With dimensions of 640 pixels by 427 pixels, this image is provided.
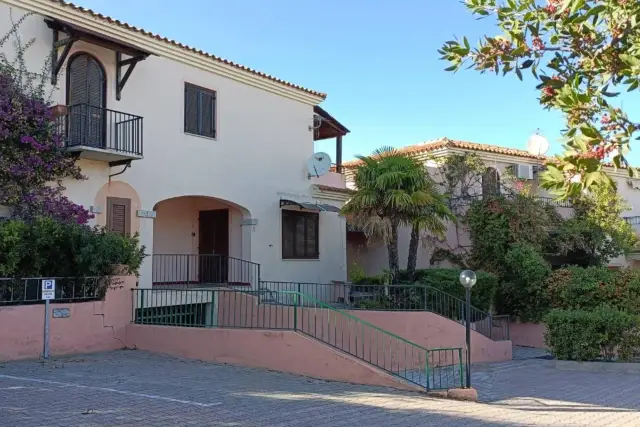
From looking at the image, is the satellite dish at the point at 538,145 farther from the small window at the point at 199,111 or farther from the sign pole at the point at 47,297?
the sign pole at the point at 47,297

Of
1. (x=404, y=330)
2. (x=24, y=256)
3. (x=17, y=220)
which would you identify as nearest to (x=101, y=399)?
(x=24, y=256)

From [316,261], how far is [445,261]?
492cm

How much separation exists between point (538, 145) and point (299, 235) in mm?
10076

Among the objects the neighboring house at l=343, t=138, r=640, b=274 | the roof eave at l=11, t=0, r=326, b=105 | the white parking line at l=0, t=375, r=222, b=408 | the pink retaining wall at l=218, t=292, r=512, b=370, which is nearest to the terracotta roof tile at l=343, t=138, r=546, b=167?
the neighboring house at l=343, t=138, r=640, b=274

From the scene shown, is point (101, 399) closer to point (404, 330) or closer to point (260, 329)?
point (260, 329)

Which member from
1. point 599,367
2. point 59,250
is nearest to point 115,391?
point 59,250

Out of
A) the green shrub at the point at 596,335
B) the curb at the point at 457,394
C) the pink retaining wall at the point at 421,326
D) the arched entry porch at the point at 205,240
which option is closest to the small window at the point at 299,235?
the arched entry porch at the point at 205,240

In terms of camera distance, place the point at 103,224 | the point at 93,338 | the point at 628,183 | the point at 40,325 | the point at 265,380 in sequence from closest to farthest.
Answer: the point at 265,380 < the point at 40,325 < the point at 93,338 < the point at 103,224 < the point at 628,183

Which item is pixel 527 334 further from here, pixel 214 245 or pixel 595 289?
pixel 214 245

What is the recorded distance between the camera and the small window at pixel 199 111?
52.1 feet

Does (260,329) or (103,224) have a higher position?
(103,224)

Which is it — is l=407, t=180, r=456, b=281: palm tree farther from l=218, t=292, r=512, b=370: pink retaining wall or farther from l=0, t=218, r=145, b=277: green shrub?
l=0, t=218, r=145, b=277: green shrub

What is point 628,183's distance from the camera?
2844cm

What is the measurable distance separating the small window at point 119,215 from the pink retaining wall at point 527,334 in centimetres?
1240
